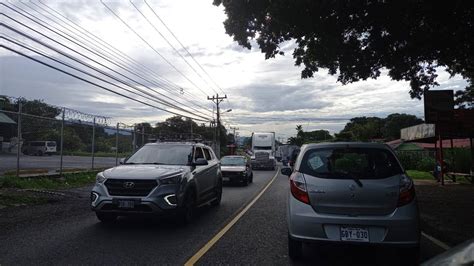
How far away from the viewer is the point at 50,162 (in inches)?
729

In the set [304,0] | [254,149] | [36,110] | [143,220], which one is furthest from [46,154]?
[254,149]

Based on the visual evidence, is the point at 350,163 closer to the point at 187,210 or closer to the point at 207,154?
the point at 187,210

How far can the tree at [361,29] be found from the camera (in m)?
10.7

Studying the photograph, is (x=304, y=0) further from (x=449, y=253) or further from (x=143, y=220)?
(x=449, y=253)

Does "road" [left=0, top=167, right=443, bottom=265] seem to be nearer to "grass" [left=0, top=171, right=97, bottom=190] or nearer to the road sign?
"grass" [left=0, top=171, right=97, bottom=190]

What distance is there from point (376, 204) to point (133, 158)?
6211 mm

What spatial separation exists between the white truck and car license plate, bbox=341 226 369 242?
36.6 m

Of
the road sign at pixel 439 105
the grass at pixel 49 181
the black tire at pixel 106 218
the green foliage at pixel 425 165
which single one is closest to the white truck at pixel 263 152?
the green foliage at pixel 425 165

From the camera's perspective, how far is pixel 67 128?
63.6ft

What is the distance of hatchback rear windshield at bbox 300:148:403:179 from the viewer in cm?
636

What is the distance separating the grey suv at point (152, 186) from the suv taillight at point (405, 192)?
172 inches

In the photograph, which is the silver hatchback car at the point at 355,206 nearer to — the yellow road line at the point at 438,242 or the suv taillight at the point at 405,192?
the suv taillight at the point at 405,192

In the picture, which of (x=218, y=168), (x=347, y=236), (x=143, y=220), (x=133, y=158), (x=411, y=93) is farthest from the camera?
(x=411, y=93)

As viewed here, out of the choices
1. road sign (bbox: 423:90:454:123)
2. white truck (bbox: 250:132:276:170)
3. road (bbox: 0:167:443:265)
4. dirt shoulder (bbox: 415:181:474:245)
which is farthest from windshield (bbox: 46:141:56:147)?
white truck (bbox: 250:132:276:170)
